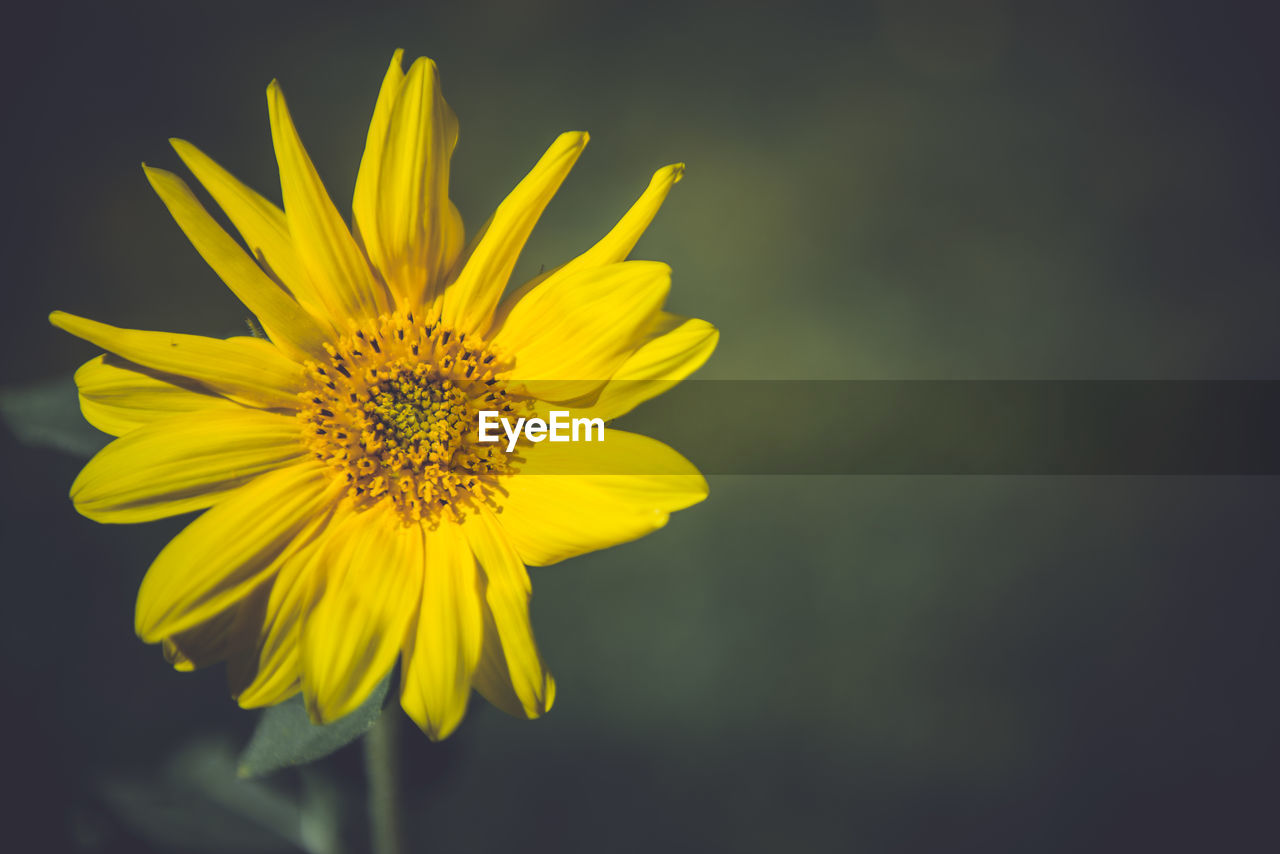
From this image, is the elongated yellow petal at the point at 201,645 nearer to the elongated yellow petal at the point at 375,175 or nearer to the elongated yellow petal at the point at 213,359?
the elongated yellow petal at the point at 213,359

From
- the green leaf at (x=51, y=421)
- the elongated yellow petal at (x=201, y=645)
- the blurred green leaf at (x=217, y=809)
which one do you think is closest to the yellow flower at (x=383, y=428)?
the elongated yellow petal at (x=201, y=645)

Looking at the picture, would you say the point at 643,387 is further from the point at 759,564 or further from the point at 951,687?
the point at 951,687

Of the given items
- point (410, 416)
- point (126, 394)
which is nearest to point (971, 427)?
point (410, 416)

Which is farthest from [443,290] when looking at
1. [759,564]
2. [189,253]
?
[759,564]

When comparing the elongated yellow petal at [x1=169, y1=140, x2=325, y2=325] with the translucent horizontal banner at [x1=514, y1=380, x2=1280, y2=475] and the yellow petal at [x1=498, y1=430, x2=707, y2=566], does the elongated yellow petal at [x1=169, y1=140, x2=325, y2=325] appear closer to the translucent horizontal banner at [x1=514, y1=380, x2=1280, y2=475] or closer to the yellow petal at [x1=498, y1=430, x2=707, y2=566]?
the yellow petal at [x1=498, y1=430, x2=707, y2=566]

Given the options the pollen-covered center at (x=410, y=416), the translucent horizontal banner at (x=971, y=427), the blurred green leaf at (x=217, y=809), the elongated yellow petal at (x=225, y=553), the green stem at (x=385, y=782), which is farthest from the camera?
the translucent horizontal banner at (x=971, y=427)

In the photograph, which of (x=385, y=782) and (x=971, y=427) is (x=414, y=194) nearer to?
(x=385, y=782)
